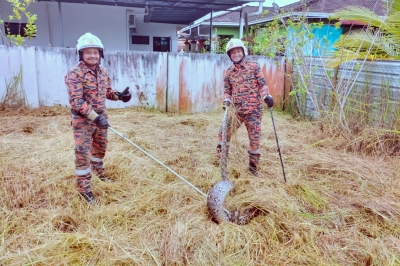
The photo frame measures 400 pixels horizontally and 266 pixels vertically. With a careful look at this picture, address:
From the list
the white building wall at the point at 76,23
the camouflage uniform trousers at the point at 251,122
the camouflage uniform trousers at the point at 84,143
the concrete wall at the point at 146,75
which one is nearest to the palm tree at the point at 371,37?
the concrete wall at the point at 146,75

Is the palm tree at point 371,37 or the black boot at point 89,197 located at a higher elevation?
the palm tree at point 371,37

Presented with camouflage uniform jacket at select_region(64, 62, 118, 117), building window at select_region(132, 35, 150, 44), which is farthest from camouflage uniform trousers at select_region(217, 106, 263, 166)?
building window at select_region(132, 35, 150, 44)

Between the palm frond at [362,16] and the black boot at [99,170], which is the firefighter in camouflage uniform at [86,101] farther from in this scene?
the palm frond at [362,16]

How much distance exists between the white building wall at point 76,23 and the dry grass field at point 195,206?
18.6 feet

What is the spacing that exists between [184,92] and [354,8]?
337cm

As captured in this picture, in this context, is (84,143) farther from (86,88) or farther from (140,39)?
(140,39)

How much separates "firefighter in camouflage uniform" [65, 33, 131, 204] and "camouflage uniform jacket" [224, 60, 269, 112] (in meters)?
1.31

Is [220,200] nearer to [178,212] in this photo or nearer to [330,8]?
[178,212]

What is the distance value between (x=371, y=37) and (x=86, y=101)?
3.89m

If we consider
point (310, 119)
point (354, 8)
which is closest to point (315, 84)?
point (310, 119)

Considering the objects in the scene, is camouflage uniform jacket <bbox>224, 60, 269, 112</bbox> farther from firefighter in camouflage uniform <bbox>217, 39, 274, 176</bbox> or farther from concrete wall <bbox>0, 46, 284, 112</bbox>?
→ concrete wall <bbox>0, 46, 284, 112</bbox>

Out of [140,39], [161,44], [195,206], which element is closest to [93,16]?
[140,39]

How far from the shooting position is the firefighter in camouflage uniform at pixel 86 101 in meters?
2.49

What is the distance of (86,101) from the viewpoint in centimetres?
263
